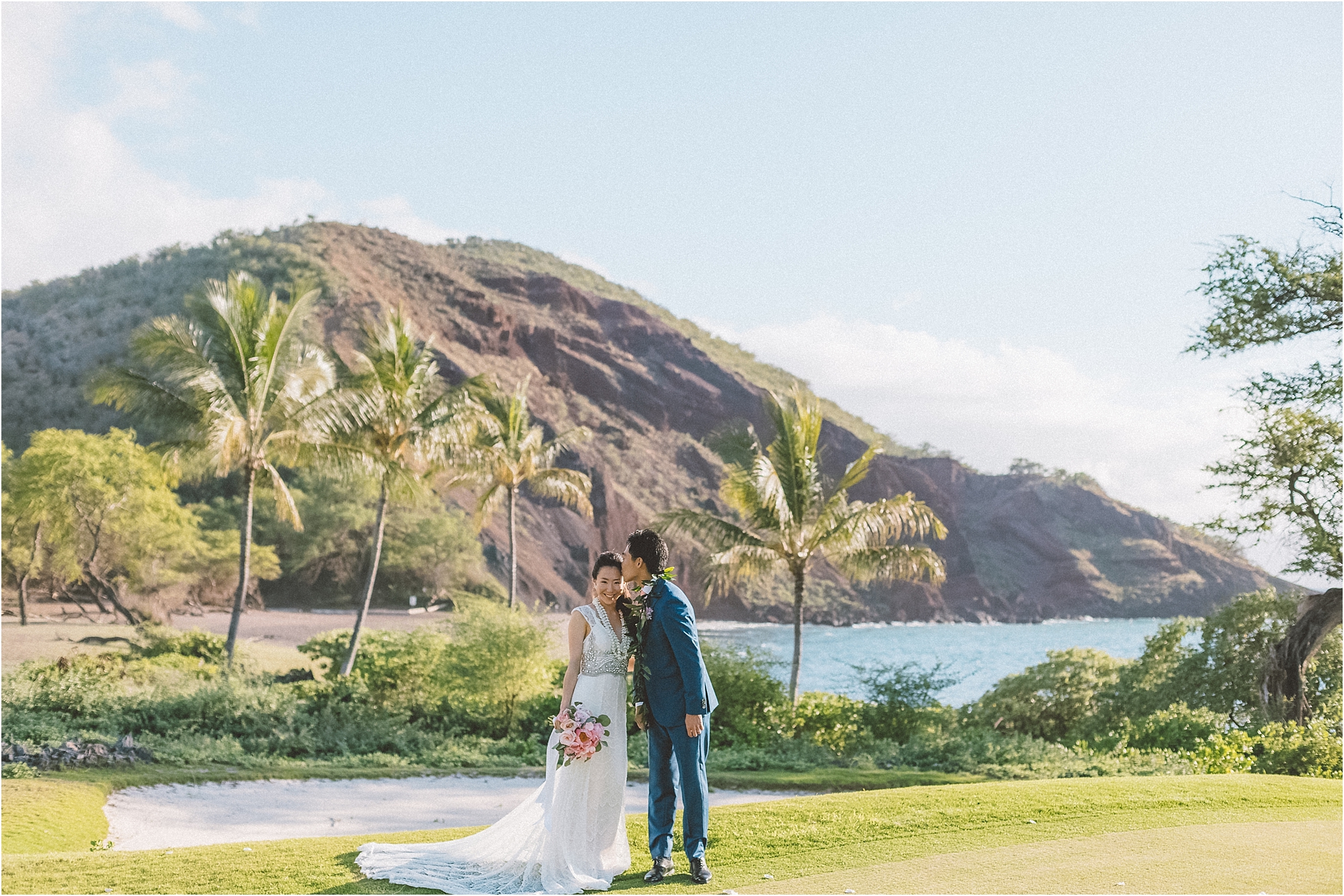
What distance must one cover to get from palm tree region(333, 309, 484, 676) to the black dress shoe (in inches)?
647

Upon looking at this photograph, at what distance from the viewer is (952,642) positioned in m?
77.7

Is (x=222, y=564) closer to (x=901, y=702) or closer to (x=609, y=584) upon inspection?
(x=901, y=702)

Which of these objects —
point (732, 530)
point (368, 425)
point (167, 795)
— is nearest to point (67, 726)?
point (167, 795)

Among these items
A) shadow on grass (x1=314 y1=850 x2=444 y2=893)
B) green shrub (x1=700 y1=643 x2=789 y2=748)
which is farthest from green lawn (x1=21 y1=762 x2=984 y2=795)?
shadow on grass (x1=314 y1=850 x2=444 y2=893)

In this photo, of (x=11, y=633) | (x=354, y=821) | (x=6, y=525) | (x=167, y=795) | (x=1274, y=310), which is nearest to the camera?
(x=354, y=821)

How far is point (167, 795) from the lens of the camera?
12.0 meters

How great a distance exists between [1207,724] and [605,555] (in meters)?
13.4

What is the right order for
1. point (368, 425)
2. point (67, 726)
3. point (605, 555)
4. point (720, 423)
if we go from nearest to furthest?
1. point (605, 555)
2. point (67, 726)
3. point (368, 425)
4. point (720, 423)

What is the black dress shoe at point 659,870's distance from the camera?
5992 millimetres

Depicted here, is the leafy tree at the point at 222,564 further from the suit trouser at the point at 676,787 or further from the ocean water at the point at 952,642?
the suit trouser at the point at 676,787

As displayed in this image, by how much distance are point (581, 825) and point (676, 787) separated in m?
0.66

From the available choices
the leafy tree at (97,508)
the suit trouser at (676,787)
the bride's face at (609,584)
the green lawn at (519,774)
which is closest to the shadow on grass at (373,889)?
the suit trouser at (676,787)

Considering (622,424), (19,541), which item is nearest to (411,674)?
(19,541)

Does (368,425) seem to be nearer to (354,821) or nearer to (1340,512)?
(354,821)
